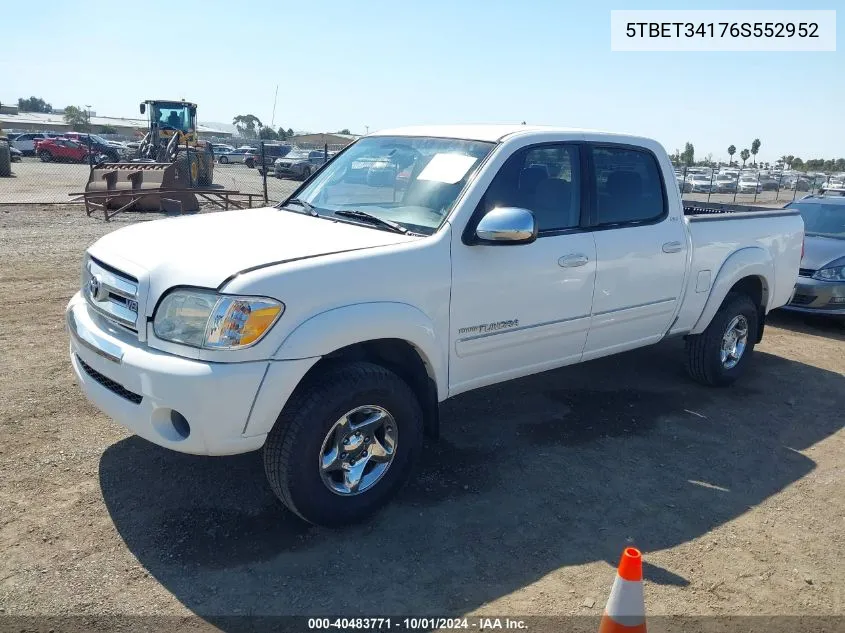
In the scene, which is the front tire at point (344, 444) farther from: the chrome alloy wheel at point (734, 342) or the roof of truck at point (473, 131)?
the chrome alloy wheel at point (734, 342)

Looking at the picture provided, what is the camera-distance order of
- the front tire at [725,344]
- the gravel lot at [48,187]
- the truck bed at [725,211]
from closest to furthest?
the truck bed at [725,211] → the front tire at [725,344] → the gravel lot at [48,187]

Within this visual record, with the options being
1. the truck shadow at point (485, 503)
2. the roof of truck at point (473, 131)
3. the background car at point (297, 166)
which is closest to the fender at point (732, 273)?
the truck shadow at point (485, 503)

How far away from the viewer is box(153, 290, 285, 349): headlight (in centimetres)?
296

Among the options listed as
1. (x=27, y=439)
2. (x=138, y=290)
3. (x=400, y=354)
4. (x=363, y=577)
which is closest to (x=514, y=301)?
(x=400, y=354)

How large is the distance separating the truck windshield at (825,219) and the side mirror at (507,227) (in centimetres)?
681

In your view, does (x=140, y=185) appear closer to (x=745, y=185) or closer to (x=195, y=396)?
(x=195, y=396)

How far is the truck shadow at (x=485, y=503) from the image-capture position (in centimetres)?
304

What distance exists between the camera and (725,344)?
580 cm

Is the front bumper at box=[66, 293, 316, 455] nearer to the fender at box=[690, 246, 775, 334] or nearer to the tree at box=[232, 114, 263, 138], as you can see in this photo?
the fender at box=[690, 246, 775, 334]

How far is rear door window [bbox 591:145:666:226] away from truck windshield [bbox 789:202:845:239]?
5012mm

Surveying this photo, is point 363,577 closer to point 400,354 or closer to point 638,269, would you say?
point 400,354

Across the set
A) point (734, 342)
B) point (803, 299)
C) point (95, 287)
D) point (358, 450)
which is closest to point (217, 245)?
point (95, 287)

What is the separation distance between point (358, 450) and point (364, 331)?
0.64 m

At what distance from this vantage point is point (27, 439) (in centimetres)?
412
